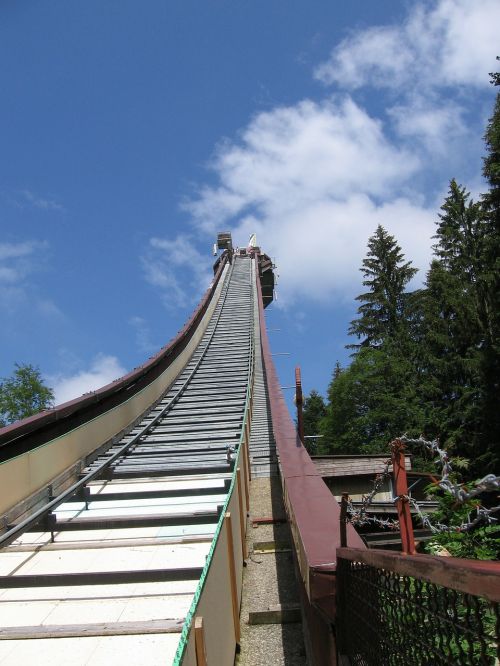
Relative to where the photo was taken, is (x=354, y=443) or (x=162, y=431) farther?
(x=354, y=443)

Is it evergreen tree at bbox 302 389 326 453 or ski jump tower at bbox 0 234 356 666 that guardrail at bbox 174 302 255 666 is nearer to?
ski jump tower at bbox 0 234 356 666

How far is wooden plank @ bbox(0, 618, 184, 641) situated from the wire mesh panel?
88 centimetres

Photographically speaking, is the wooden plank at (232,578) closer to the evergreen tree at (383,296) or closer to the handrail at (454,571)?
the handrail at (454,571)

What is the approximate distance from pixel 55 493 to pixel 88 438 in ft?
4.82

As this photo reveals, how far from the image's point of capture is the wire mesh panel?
1.26 meters

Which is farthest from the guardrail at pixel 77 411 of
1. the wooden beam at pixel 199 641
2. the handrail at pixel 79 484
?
the wooden beam at pixel 199 641

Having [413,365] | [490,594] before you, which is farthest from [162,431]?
[413,365]

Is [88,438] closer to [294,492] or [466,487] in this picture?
[294,492]

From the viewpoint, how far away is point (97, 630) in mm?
2916

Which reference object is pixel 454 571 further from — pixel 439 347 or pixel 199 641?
pixel 439 347

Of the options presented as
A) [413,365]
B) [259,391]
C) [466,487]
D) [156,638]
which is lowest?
[156,638]

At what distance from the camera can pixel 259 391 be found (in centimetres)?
1373

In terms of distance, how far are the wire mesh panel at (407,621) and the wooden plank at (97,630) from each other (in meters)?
0.88

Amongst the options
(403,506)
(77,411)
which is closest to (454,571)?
(403,506)
